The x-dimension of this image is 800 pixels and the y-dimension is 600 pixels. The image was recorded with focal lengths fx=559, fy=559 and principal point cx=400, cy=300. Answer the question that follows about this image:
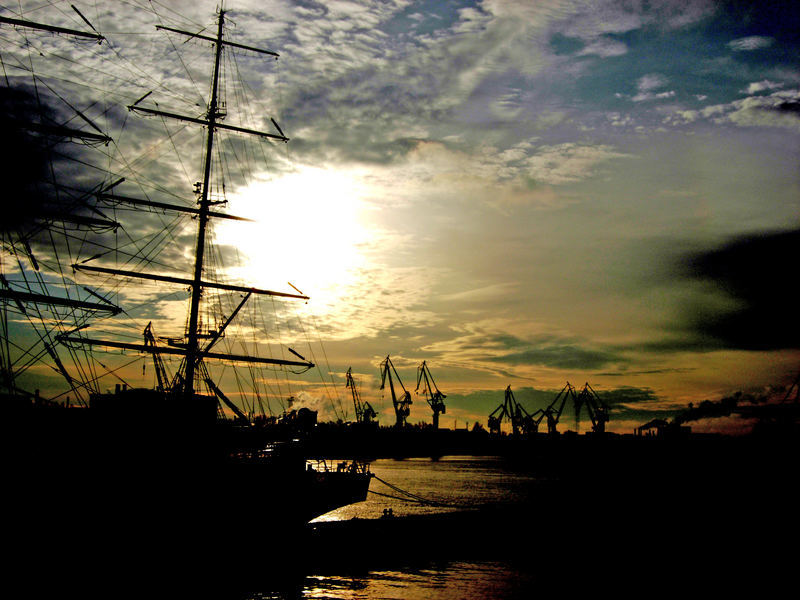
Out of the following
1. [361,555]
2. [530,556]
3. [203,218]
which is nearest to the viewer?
[361,555]

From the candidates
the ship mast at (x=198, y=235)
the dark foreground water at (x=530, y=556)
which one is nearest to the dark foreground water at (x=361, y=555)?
the dark foreground water at (x=530, y=556)

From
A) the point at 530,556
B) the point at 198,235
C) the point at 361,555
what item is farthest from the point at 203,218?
the point at 530,556

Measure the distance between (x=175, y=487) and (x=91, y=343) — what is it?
17.0 meters

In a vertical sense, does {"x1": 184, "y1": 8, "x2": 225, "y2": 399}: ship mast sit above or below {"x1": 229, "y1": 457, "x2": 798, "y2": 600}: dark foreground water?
above

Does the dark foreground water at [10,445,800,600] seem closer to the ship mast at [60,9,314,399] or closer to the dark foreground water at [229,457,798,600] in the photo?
the dark foreground water at [229,457,798,600]

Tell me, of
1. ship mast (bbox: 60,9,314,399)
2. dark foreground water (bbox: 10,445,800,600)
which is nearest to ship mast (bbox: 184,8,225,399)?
ship mast (bbox: 60,9,314,399)

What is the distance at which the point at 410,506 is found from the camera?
2980 inches

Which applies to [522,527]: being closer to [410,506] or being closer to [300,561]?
[300,561]

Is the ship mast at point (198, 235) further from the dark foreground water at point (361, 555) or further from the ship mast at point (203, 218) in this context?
the dark foreground water at point (361, 555)

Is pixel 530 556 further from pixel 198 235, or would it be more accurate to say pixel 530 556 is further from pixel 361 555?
pixel 198 235

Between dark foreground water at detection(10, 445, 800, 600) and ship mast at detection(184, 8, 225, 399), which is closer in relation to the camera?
dark foreground water at detection(10, 445, 800, 600)

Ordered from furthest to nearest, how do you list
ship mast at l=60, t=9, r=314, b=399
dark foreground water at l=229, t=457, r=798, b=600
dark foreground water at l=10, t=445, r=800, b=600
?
ship mast at l=60, t=9, r=314, b=399 → dark foreground water at l=229, t=457, r=798, b=600 → dark foreground water at l=10, t=445, r=800, b=600

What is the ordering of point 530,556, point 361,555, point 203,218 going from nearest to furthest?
point 361,555
point 530,556
point 203,218

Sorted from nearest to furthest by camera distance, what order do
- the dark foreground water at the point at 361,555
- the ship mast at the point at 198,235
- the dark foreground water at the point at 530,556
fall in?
the dark foreground water at the point at 361,555, the dark foreground water at the point at 530,556, the ship mast at the point at 198,235
